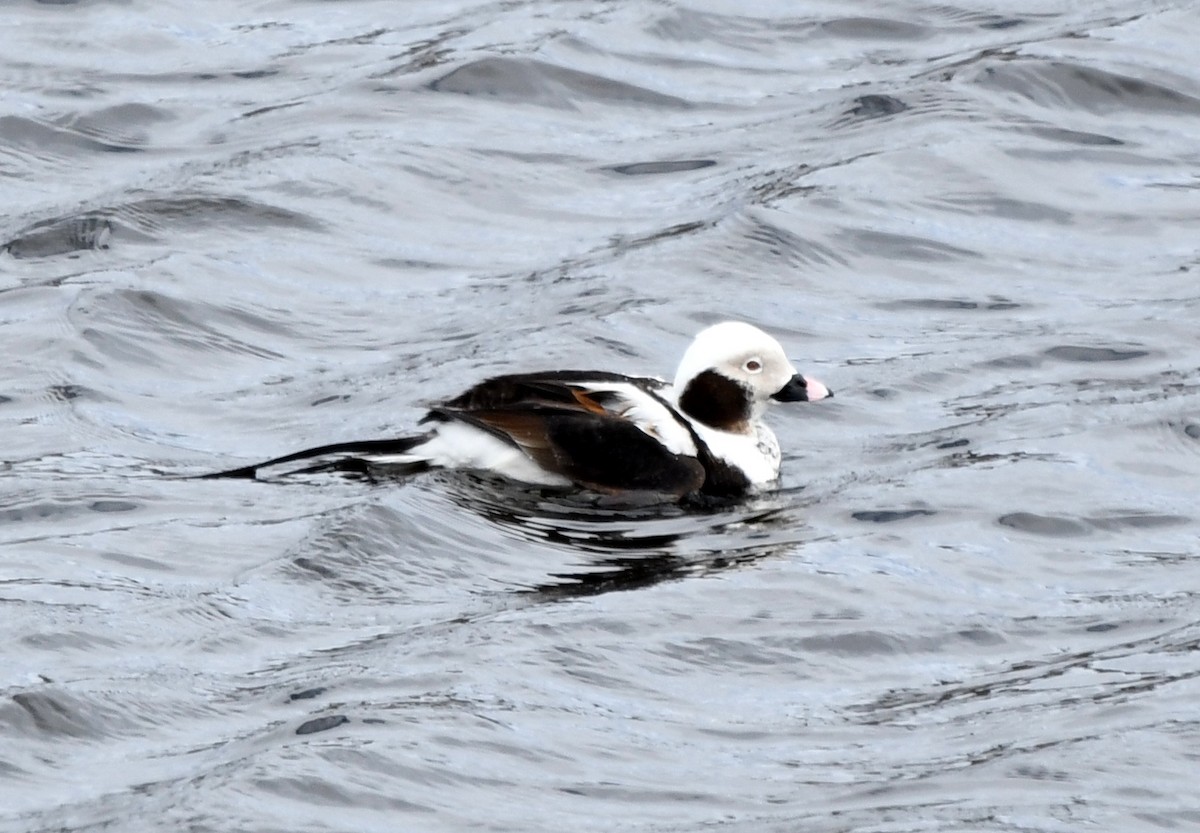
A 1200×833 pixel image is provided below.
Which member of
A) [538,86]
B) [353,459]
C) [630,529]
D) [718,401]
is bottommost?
[630,529]

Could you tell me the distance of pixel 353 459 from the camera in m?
9.03

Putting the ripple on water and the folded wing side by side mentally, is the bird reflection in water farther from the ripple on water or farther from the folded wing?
the ripple on water

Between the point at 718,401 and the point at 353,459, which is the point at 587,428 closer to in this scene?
the point at 718,401

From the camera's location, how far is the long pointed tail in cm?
895

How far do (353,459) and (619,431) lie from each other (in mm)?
977

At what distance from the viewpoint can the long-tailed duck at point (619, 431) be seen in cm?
880

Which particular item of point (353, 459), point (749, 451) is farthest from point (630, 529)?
point (353, 459)

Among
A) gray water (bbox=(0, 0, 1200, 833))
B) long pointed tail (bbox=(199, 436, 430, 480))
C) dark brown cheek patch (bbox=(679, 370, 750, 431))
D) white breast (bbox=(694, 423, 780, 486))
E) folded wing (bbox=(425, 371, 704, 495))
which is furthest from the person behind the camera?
dark brown cheek patch (bbox=(679, 370, 750, 431))

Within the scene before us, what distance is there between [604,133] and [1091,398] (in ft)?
14.5

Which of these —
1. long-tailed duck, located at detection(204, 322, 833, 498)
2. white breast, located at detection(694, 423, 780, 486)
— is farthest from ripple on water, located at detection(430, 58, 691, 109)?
white breast, located at detection(694, 423, 780, 486)

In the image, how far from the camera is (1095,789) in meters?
6.17

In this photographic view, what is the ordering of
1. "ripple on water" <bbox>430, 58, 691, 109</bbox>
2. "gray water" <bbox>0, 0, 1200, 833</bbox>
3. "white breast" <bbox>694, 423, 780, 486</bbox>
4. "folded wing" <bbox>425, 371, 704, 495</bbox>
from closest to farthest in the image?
"gray water" <bbox>0, 0, 1200, 833</bbox>, "folded wing" <bbox>425, 371, 704, 495</bbox>, "white breast" <bbox>694, 423, 780, 486</bbox>, "ripple on water" <bbox>430, 58, 691, 109</bbox>

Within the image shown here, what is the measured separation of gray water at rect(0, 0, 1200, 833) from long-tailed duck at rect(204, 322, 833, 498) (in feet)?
0.45

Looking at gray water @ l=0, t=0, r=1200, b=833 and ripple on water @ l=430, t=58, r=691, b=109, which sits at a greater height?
ripple on water @ l=430, t=58, r=691, b=109
